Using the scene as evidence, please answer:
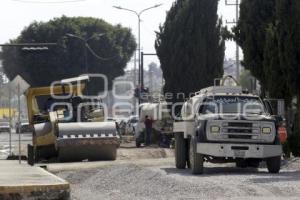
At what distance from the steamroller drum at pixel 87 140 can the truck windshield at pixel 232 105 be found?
350 inches

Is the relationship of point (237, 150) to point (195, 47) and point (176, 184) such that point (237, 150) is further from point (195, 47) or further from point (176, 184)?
point (195, 47)

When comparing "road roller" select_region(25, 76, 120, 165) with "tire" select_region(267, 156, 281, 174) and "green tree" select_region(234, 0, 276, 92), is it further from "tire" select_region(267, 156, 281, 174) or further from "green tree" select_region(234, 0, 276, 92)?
"tire" select_region(267, 156, 281, 174)

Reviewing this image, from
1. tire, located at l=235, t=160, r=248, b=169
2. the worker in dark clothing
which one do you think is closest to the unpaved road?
tire, located at l=235, t=160, r=248, b=169

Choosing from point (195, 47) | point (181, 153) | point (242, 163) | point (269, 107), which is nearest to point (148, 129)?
point (195, 47)

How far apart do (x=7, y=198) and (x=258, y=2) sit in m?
17.5

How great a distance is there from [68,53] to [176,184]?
6762 cm

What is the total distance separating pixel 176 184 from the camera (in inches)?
701

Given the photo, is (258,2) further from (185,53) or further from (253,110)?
(185,53)

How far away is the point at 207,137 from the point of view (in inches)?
812

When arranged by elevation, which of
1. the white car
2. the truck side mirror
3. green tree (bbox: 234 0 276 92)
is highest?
green tree (bbox: 234 0 276 92)

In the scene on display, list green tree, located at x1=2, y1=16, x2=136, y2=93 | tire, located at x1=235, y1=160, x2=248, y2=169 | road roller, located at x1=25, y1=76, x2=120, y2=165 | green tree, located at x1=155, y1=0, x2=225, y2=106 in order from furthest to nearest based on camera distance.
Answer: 1. green tree, located at x1=2, y1=16, x2=136, y2=93
2. green tree, located at x1=155, y1=0, x2=225, y2=106
3. road roller, located at x1=25, y1=76, x2=120, y2=165
4. tire, located at x1=235, y1=160, x2=248, y2=169

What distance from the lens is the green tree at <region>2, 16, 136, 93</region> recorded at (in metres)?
84.6

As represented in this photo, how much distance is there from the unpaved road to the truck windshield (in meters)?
1.63

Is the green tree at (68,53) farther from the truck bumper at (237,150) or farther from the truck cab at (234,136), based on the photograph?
the truck bumper at (237,150)
